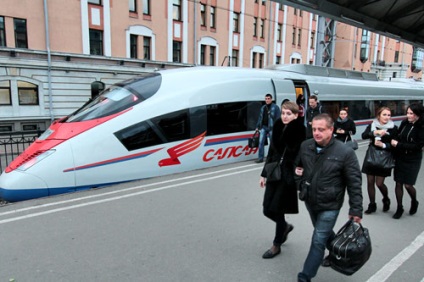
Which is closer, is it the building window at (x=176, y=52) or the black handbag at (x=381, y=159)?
the black handbag at (x=381, y=159)

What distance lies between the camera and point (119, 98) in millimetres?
6254

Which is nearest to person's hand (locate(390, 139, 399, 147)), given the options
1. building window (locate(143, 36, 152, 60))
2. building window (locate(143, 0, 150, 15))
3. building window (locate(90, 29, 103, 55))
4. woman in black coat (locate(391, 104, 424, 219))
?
woman in black coat (locate(391, 104, 424, 219))

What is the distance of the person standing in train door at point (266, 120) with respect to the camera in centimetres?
762

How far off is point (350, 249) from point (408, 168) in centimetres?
235

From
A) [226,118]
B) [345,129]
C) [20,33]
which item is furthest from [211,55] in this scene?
[345,129]

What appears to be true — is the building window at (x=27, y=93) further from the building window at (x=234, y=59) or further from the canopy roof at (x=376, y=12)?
the canopy roof at (x=376, y=12)

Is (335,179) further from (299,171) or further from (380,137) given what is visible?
(380,137)

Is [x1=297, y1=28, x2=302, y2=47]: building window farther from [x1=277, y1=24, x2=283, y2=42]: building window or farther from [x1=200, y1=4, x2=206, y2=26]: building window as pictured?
[x1=200, y1=4, x2=206, y2=26]: building window

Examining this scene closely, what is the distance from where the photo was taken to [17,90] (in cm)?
1767

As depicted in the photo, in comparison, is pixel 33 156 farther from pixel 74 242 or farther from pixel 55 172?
pixel 74 242

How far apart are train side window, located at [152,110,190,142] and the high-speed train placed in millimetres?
19

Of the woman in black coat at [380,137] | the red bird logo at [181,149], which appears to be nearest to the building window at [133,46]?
the red bird logo at [181,149]

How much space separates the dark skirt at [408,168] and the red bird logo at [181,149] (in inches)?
149

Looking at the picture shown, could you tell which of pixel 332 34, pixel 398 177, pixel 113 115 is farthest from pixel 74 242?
pixel 332 34
